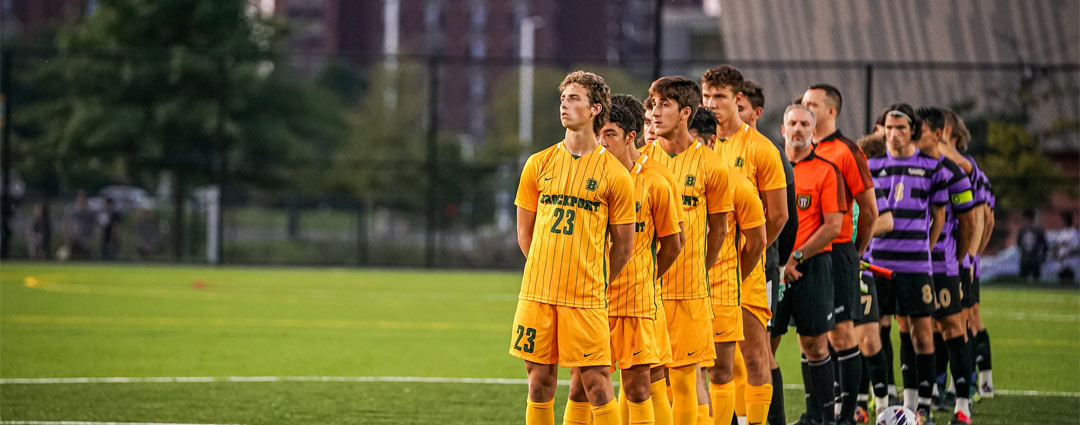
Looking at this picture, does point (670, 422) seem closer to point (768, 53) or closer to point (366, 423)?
point (366, 423)

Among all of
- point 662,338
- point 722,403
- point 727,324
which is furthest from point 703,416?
point 662,338

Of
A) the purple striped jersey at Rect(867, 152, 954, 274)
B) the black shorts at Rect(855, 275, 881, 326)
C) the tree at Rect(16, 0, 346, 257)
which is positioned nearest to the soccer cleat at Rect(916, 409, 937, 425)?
the black shorts at Rect(855, 275, 881, 326)

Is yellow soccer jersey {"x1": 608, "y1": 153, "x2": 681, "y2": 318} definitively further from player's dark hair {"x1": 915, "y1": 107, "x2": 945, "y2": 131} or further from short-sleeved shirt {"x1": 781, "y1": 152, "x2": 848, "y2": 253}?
player's dark hair {"x1": 915, "y1": 107, "x2": 945, "y2": 131}

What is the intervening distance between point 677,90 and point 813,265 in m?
1.64

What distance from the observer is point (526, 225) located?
18.0 ft

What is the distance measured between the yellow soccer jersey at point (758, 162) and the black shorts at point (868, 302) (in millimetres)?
1478

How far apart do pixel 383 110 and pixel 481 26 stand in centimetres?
3745

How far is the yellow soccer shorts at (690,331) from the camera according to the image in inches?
232

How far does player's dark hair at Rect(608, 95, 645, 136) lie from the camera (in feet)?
18.6

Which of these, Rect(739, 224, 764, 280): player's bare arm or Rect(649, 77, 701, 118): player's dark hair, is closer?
Rect(649, 77, 701, 118): player's dark hair

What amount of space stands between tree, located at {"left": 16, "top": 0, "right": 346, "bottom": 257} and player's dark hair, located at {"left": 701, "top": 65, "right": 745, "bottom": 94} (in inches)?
873

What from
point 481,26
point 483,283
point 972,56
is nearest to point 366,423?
point 483,283

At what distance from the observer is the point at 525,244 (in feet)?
18.0

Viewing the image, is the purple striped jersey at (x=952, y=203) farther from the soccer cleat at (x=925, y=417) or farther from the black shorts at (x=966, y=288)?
the soccer cleat at (x=925, y=417)
